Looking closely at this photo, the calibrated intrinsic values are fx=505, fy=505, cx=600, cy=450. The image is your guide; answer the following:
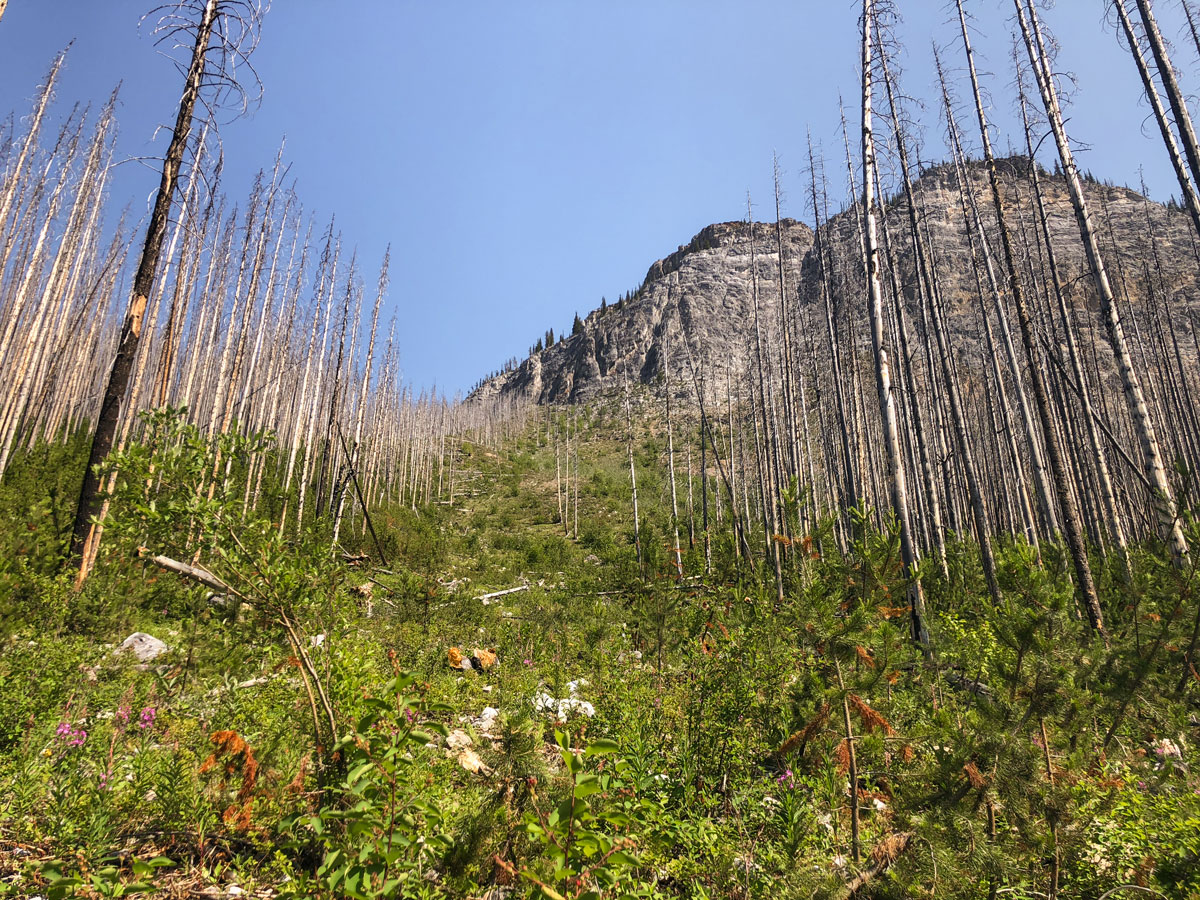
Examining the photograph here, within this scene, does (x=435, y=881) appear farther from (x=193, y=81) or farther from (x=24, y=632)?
(x=193, y=81)

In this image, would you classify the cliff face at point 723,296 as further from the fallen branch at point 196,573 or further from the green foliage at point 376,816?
the green foliage at point 376,816

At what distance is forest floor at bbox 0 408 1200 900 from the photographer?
6.97 feet

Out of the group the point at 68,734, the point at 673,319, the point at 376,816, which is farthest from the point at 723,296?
the point at 376,816

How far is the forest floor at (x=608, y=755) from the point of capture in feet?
6.97

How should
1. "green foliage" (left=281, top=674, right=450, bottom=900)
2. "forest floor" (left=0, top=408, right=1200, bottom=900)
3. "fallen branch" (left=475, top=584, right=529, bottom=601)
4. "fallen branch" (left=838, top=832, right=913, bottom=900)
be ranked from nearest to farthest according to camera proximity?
"green foliage" (left=281, top=674, right=450, bottom=900) < "forest floor" (left=0, top=408, right=1200, bottom=900) < "fallen branch" (left=838, top=832, right=913, bottom=900) < "fallen branch" (left=475, top=584, right=529, bottom=601)

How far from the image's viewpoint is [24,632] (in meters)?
4.59

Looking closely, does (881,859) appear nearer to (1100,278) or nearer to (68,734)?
(68,734)

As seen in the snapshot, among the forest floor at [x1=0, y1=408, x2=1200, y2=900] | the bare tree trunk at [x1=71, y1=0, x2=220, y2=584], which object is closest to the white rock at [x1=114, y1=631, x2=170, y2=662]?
the forest floor at [x1=0, y1=408, x2=1200, y2=900]

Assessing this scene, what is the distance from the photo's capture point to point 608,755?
134 inches

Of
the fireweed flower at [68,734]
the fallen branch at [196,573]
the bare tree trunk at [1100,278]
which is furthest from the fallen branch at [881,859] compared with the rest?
the bare tree trunk at [1100,278]

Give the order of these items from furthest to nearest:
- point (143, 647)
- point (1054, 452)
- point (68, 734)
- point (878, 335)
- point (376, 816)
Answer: point (1054, 452), point (878, 335), point (143, 647), point (68, 734), point (376, 816)

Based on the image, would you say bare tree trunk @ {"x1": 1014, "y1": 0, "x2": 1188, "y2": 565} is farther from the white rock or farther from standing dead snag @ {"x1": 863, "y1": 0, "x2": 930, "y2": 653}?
the white rock

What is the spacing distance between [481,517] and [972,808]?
24.7 m

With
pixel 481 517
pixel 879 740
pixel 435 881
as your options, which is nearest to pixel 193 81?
pixel 435 881
